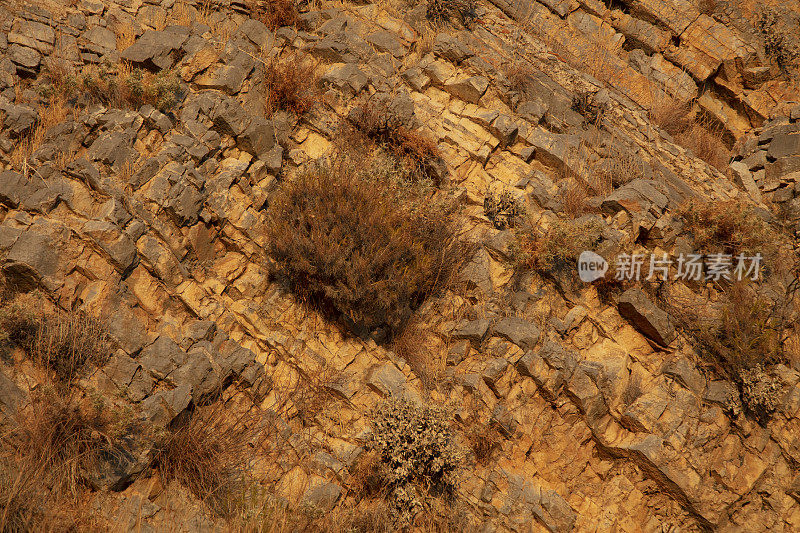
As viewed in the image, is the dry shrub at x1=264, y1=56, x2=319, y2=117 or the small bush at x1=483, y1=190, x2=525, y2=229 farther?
the dry shrub at x1=264, y1=56, x2=319, y2=117

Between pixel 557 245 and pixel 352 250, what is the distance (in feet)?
10.1

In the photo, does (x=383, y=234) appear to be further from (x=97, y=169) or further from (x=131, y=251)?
(x=97, y=169)

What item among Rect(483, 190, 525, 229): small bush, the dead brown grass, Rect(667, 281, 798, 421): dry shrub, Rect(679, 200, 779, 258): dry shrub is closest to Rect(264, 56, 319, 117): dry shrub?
the dead brown grass

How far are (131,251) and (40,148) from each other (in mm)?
1908

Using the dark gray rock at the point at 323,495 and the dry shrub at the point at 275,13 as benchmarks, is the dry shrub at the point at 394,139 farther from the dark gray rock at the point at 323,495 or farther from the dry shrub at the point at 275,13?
the dark gray rock at the point at 323,495

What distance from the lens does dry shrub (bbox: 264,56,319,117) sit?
27.6 feet

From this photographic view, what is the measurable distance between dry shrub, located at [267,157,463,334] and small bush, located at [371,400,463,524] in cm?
130

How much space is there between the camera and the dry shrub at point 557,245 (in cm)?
764

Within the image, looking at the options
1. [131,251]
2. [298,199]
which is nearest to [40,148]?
[131,251]

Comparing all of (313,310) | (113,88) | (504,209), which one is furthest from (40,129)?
(504,209)

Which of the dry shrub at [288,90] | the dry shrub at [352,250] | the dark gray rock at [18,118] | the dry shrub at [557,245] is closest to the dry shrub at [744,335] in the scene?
the dry shrub at [557,245]

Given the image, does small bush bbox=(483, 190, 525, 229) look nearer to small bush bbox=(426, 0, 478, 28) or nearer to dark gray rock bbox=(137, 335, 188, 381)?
small bush bbox=(426, 0, 478, 28)

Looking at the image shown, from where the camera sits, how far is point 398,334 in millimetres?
7105

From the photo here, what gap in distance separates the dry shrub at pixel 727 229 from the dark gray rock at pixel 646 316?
164cm
